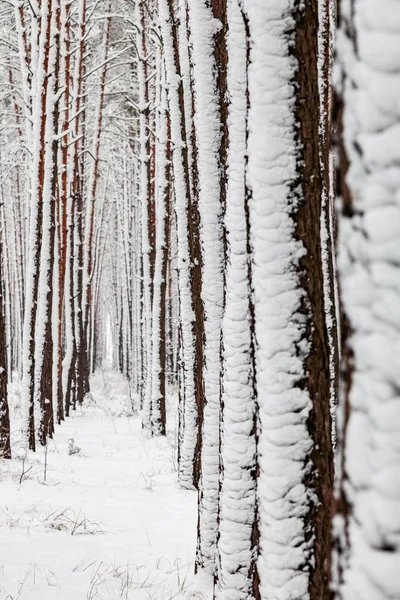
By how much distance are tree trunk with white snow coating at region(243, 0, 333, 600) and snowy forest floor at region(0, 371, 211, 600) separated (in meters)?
1.58

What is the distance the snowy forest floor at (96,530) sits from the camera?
3.23m

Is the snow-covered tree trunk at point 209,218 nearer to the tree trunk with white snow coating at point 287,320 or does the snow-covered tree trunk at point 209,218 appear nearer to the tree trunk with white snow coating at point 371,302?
the tree trunk with white snow coating at point 287,320

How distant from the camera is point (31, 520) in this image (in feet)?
14.3

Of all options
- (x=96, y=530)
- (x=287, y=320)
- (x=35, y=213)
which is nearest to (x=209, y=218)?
(x=287, y=320)

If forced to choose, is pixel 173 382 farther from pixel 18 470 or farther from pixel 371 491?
pixel 371 491

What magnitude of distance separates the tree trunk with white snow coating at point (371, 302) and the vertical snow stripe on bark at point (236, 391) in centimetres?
154

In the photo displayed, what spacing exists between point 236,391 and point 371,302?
5.57 ft

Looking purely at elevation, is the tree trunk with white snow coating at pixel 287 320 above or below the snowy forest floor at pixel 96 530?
above

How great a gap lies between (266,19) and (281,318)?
906 millimetres

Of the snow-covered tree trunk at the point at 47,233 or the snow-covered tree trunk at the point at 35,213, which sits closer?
the snow-covered tree trunk at the point at 35,213

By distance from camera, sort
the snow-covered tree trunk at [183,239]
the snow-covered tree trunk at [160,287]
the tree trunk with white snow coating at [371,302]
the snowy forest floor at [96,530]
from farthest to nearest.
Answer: the snow-covered tree trunk at [160,287], the snow-covered tree trunk at [183,239], the snowy forest floor at [96,530], the tree trunk with white snow coating at [371,302]

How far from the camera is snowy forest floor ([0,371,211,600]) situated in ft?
10.6

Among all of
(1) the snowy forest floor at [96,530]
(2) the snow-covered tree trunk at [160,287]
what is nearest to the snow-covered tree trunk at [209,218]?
(1) the snowy forest floor at [96,530]

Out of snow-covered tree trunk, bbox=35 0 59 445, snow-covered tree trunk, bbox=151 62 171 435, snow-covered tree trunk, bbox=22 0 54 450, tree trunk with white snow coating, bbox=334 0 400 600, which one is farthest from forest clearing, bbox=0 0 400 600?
snow-covered tree trunk, bbox=151 62 171 435
